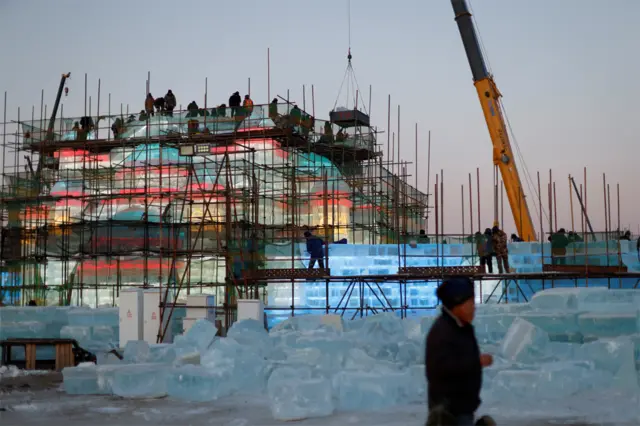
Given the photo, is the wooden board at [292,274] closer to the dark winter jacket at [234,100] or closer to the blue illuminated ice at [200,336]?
the blue illuminated ice at [200,336]

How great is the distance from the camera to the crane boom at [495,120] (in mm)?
27984

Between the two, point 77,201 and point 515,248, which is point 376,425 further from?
point 77,201

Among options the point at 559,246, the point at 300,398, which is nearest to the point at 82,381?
the point at 300,398

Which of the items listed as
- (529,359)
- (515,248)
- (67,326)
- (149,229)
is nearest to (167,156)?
(149,229)

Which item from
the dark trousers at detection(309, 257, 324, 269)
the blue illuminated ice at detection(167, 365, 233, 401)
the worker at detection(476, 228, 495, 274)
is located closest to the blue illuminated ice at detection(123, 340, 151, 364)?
the blue illuminated ice at detection(167, 365, 233, 401)

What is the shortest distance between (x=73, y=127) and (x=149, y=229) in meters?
5.66

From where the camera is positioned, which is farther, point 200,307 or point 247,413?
point 200,307

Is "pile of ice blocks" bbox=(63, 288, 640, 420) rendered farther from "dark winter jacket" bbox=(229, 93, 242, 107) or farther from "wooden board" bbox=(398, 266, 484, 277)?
"dark winter jacket" bbox=(229, 93, 242, 107)

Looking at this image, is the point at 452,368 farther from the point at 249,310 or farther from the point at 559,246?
the point at 559,246

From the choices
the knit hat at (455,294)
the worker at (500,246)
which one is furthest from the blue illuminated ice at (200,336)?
the knit hat at (455,294)

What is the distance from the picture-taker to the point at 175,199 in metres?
27.0

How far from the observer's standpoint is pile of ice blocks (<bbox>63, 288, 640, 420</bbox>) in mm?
13211

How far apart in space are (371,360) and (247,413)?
8.21 feet

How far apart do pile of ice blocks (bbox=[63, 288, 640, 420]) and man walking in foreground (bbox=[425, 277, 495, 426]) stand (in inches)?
253
